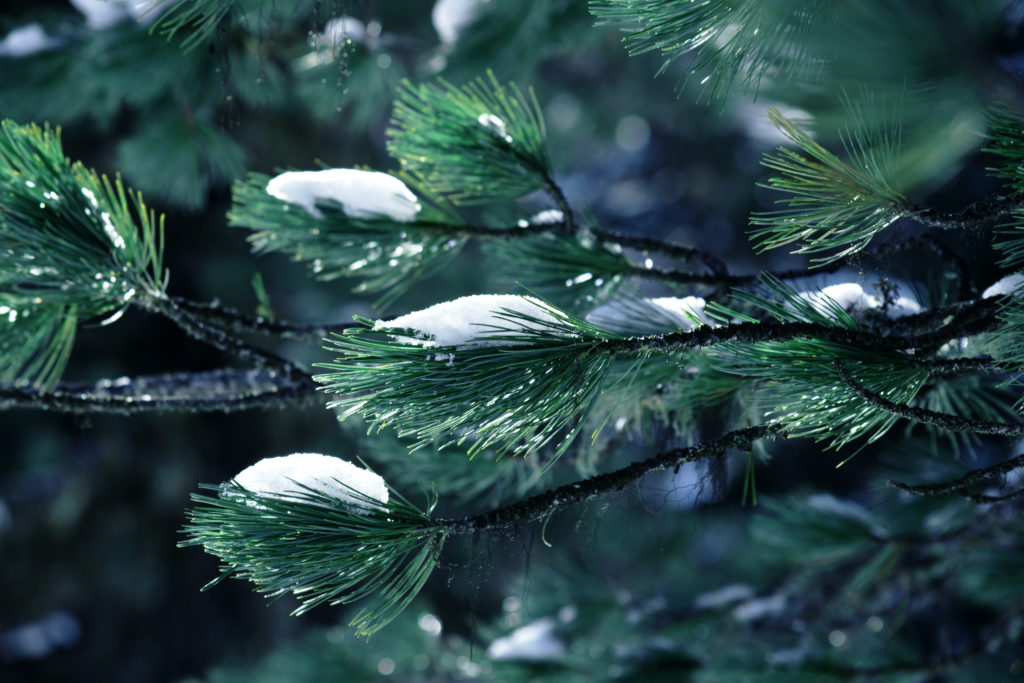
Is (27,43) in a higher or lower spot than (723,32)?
higher

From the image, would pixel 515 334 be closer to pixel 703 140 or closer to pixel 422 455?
pixel 422 455

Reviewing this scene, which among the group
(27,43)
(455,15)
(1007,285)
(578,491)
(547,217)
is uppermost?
(455,15)

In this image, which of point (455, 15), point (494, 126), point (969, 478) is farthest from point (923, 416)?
point (455, 15)

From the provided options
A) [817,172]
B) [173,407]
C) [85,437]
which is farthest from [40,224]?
[85,437]

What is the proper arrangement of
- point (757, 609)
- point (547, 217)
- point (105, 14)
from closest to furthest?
1. point (547, 217)
2. point (105, 14)
3. point (757, 609)

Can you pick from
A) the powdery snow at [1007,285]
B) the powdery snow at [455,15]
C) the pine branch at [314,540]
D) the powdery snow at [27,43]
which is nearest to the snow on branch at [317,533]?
the pine branch at [314,540]

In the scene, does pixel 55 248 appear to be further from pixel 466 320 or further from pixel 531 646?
pixel 531 646

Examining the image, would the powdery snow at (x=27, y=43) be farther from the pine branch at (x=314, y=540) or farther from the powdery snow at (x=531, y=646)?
the powdery snow at (x=531, y=646)

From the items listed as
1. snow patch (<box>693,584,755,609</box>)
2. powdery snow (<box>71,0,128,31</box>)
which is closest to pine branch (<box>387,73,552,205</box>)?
powdery snow (<box>71,0,128,31</box>)
